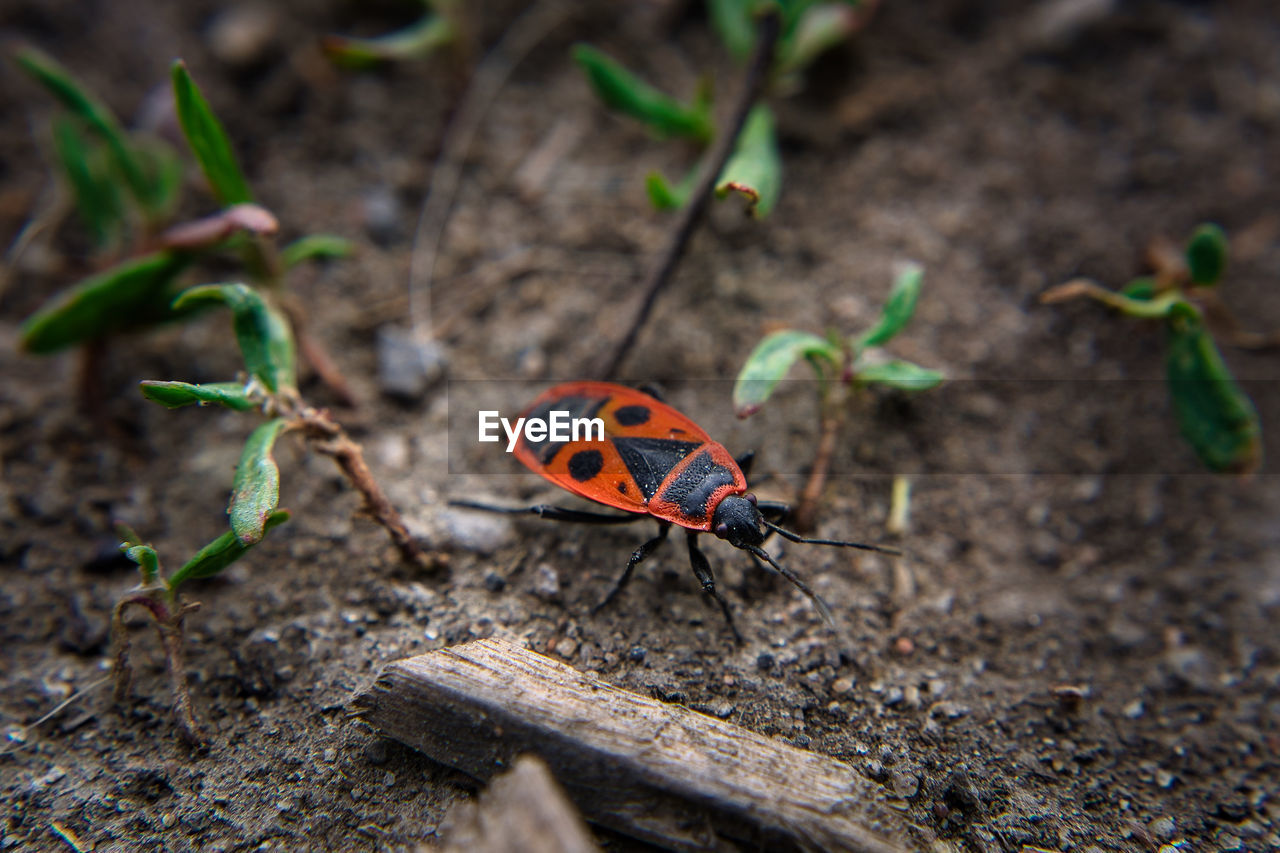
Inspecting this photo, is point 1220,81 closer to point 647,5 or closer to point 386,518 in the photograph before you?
point 647,5

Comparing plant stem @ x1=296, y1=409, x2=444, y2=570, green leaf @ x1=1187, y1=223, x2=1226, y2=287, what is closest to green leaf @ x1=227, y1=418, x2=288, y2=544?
plant stem @ x1=296, y1=409, x2=444, y2=570

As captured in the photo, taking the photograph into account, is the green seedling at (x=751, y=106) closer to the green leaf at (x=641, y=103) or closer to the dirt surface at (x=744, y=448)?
the green leaf at (x=641, y=103)

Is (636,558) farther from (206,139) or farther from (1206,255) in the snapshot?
(1206,255)

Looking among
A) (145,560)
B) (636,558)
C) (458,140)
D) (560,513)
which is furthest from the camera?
(458,140)

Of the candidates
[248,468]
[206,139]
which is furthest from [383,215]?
[248,468]

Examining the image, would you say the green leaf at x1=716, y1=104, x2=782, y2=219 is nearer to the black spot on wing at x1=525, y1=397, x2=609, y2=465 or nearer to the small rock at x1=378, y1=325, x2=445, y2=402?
the black spot on wing at x1=525, y1=397, x2=609, y2=465

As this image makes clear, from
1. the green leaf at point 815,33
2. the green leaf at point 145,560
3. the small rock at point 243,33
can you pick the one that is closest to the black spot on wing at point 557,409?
the green leaf at point 145,560
